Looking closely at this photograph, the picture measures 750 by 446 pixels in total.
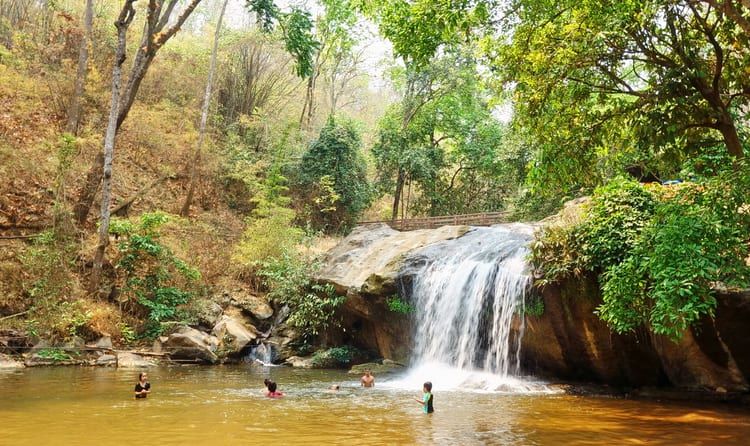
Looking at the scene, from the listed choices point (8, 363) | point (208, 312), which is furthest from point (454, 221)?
point (8, 363)

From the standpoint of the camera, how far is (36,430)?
25.4 feet

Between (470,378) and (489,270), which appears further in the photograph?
(489,270)

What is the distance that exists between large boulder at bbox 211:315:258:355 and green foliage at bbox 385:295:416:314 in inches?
196

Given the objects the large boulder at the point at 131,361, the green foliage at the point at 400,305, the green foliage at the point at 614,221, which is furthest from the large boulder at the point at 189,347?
the green foliage at the point at 614,221

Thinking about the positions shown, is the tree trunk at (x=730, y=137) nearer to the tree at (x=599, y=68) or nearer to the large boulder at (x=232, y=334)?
the tree at (x=599, y=68)

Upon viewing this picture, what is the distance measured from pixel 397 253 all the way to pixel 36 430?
1178 centimetres

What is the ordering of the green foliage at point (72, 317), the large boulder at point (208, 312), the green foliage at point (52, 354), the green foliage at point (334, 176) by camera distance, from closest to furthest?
1. the green foliage at point (52, 354)
2. the green foliage at point (72, 317)
3. the large boulder at point (208, 312)
4. the green foliage at point (334, 176)

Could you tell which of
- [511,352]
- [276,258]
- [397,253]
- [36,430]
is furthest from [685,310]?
[276,258]

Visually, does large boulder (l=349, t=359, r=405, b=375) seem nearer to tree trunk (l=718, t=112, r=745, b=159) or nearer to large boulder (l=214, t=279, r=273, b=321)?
large boulder (l=214, t=279, r=273, b=321)

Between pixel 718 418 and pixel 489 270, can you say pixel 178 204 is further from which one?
pixel 718 418

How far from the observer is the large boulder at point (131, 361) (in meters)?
16.0

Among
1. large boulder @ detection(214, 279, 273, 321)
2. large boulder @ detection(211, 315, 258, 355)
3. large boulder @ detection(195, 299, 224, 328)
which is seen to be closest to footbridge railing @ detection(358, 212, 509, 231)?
large boulder @ detection(214, 279, 273, 321)

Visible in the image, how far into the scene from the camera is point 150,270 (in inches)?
770

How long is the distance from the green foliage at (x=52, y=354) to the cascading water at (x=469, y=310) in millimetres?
8782
